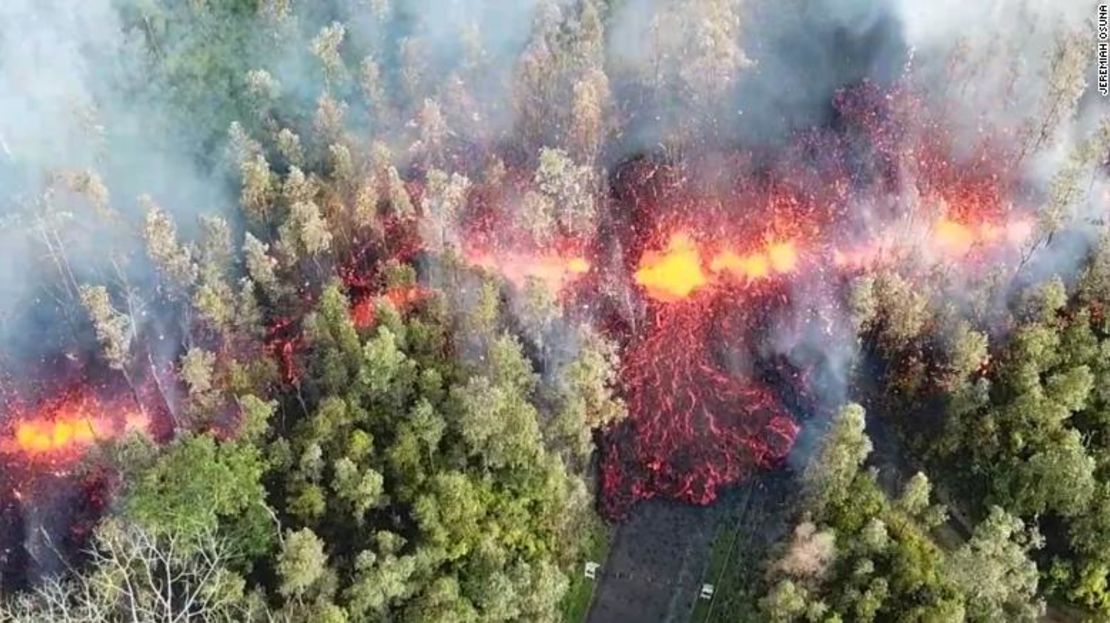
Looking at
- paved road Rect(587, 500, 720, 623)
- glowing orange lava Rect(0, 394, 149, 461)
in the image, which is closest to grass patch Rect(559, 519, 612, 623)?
paved road Rect(587, 500, 720, 623)

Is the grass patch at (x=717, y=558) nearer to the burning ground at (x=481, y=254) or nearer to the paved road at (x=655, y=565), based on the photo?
the paved road at (x=655, y=565)

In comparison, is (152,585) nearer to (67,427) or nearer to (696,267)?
(67,427)

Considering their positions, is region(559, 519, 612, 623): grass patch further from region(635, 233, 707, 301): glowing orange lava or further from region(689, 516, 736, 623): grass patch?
region(635, 233, 707, 301): glowing orange lava

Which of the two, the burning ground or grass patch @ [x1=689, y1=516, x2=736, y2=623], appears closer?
the burning ground

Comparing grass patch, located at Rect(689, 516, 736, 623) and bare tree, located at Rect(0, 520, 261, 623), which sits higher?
grass patch, located at Rect(689, 516, 736, 623)

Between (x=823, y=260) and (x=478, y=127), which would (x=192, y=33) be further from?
Answer: (x=823, y=260)

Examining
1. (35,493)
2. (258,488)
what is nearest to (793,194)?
(258,488)
